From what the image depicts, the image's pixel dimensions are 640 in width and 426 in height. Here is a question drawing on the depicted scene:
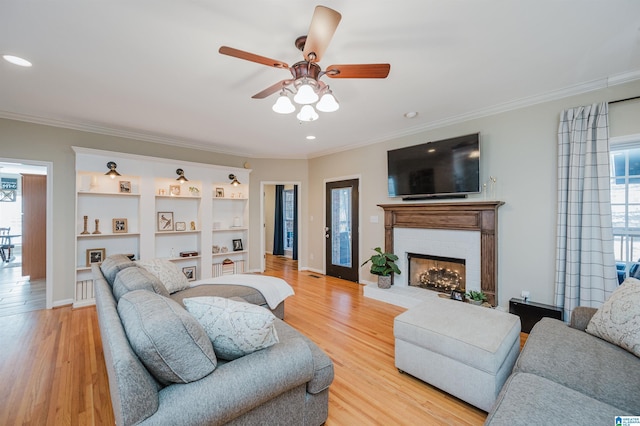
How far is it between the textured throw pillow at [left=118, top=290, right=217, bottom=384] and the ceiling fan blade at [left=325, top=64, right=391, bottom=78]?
1757mm

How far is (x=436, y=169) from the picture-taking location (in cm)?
389

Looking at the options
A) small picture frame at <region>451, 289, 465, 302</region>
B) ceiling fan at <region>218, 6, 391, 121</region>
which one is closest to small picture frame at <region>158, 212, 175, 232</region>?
ceiling fan at <region>218, 6, 391, 121</region>

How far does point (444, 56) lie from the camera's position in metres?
2.34

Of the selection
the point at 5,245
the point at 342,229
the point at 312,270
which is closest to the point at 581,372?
the point at 342,229

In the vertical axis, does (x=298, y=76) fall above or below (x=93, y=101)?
below

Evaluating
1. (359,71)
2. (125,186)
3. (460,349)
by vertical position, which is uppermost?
(359,71)

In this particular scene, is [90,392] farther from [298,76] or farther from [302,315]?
[298,76]

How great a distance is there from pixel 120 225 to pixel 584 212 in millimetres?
6057

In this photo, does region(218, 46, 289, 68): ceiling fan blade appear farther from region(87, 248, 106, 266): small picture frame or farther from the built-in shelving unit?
region(87, 248, 106, 266): small picture frame

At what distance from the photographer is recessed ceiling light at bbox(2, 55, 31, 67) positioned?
2.33 meters

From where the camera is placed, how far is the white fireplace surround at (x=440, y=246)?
360 cm

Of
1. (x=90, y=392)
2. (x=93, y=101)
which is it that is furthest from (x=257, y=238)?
(x=90, y=392)

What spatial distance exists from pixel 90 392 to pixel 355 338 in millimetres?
2265

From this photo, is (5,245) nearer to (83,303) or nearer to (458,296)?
(83,303)
